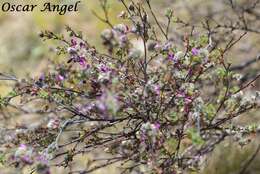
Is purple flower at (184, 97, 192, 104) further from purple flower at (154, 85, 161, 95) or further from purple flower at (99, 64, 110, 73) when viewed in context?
purple flower at (99, 64, 110, 73)

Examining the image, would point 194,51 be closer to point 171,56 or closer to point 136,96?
point 171,56

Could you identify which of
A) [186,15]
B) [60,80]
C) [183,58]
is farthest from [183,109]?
[186,15]

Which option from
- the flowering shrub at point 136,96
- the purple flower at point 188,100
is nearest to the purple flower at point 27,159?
the flowering shrub at point 136,96

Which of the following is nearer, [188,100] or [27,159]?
[27,159]

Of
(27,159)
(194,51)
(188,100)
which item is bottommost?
(27,159)

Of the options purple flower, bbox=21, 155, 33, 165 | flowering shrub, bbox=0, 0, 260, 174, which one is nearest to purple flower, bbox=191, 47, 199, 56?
flowering shrub, bbox=0, 0, 260, 174

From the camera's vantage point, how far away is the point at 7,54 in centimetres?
517

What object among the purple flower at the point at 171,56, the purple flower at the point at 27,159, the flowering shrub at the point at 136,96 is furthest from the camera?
the purple flower at the point at 171,56

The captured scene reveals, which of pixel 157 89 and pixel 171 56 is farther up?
pixel 171 56

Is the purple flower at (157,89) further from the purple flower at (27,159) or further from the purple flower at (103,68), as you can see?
the purple flower at (27,159)

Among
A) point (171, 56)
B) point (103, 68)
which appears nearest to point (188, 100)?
point (171, 56)

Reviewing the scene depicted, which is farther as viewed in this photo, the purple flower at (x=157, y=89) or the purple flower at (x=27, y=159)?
the purple flower at (x=157, y=89)

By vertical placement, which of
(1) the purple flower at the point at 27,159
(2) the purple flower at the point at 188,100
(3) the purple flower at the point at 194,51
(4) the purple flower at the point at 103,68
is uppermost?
(3) the purple flower at the point at 194,51

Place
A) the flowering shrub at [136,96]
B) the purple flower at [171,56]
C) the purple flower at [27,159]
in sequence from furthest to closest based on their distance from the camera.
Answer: the purple flower at [171,56], the flowering shrub at [136,96], the purple flower at [27,159]
